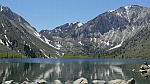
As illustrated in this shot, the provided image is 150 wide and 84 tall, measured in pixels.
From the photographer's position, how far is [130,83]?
68.3 m

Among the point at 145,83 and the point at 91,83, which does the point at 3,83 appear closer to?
the point at 91,83

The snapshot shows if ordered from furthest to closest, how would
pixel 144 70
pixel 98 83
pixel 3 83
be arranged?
pixel 144 70, pixel 98 83, pixel 3 83

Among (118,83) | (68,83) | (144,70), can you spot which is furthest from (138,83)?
(144,70)

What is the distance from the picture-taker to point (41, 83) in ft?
223

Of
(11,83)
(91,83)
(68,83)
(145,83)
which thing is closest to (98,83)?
(91,83)

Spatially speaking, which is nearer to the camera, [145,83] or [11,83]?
[11,83]

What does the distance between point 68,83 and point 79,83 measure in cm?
432

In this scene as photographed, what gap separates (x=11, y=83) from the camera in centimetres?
6775

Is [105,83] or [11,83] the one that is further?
[105,83]

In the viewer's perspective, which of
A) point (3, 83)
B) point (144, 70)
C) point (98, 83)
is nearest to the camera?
point (3, 83)

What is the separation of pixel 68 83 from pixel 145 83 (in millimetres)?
21919

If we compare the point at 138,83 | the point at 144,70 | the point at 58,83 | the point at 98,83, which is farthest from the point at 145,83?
the point at 144,70

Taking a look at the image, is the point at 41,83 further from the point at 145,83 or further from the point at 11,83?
the point at 145,83

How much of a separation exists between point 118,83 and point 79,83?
10.3 m
